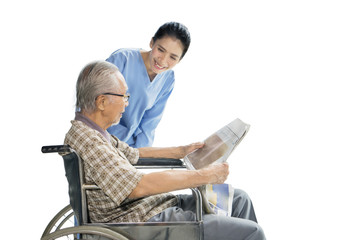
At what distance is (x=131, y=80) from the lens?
247 centimetres

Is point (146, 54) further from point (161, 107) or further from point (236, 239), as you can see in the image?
point (236, 239)

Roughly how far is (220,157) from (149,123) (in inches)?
33.6

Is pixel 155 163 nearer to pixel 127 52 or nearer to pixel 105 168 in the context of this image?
pixel 105 168

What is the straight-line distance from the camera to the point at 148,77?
2.49 m

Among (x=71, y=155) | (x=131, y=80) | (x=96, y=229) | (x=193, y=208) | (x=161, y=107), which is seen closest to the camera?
(x=96, y=229)

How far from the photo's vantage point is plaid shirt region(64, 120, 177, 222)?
164 centimetres

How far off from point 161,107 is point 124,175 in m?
1.11

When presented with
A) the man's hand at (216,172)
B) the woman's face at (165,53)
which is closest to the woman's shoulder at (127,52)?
the woman's face at (165,53)

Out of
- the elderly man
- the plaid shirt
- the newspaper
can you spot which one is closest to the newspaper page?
the newspaper

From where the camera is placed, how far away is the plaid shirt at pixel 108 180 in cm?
164

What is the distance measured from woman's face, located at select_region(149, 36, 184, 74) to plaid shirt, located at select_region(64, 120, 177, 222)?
68cm

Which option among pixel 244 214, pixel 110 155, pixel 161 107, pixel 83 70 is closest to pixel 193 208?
pixel 244 214

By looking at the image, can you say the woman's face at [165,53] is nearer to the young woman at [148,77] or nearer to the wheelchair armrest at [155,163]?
the young woman at [148,77]

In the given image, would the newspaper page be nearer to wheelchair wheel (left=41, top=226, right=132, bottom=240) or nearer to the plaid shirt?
the plaid shirt
